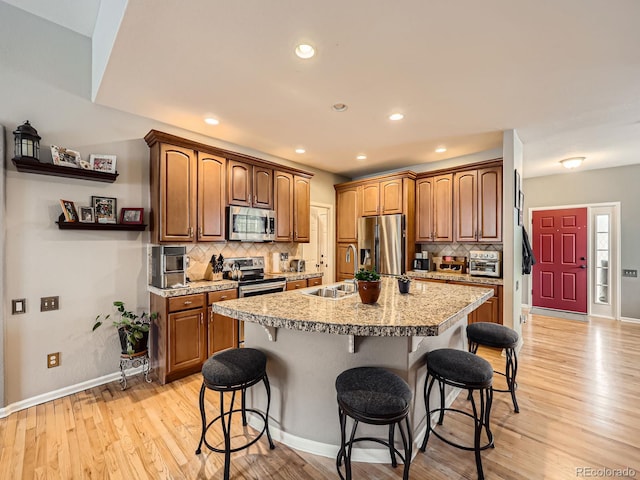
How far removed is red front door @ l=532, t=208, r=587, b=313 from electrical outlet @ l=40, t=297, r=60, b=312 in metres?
7.60

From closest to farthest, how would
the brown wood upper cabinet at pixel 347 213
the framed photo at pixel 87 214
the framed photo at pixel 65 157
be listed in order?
the framed photo at pixel 65 157 < the framed photo at pixel 87 214 < the brown wood upper cabinet at pixel 347 213

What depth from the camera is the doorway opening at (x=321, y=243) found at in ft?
17.6

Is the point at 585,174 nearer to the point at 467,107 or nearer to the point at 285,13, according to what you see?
the point at 467,107

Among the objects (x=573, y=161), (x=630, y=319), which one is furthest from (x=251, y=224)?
(x=630, y=319)

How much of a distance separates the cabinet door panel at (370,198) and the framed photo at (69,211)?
4.06 metres

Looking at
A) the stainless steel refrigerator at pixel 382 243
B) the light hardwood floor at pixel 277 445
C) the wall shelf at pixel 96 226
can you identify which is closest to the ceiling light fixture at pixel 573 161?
the stainless steel refrigerator at pixel 382 243

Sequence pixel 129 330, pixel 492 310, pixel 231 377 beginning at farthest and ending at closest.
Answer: pixel 492 310, pixel 129 330, pixel 231 377

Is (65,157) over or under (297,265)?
over

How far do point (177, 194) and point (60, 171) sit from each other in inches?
38.1

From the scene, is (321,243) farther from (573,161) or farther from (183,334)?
(573,161)

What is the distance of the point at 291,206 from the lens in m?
4.55

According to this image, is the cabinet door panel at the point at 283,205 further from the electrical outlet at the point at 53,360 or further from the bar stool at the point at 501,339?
the bar stool at the point at 501,339

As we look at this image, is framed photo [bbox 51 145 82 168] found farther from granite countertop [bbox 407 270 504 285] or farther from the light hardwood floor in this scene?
granite countertop [bbox 407 270 504 285]

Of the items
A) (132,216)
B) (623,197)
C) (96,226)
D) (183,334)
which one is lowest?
(183,334)
